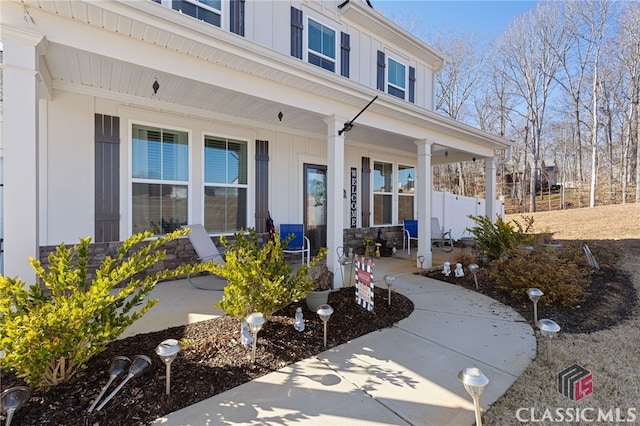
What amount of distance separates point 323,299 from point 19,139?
2991 millimetres

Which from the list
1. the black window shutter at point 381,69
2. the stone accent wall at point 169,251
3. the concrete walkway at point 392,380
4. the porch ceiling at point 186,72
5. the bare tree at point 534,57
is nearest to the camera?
the concrete walkway at point 392,380

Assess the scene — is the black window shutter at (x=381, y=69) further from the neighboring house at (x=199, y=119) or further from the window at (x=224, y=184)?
the window at (x=224, y=184)

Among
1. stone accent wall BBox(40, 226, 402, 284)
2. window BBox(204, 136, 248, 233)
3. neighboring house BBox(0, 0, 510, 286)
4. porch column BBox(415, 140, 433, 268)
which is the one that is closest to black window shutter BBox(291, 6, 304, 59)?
neighboring house BBox(0, 0, 510, 286)

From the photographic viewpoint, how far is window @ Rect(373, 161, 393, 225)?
7.77 m

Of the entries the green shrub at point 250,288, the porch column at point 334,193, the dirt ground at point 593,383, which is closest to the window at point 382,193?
the porch column at point 334,193

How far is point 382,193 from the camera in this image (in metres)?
7.95

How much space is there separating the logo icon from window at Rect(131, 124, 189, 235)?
496cm

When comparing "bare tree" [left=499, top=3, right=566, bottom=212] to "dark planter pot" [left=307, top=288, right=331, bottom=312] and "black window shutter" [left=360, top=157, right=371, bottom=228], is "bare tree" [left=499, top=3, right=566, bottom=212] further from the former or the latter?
"dark planter pot" [left=307, top=288, right=331, bottom=312]

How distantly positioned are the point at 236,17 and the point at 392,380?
565cm

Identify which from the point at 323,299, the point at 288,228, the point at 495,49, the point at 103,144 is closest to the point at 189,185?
the point at 103,144

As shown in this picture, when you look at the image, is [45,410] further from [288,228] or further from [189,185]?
[288,228]

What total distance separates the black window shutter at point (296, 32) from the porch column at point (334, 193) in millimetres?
2146

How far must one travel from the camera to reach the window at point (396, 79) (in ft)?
24.5

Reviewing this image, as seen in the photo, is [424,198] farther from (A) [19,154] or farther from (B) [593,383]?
(A) [19,154]
